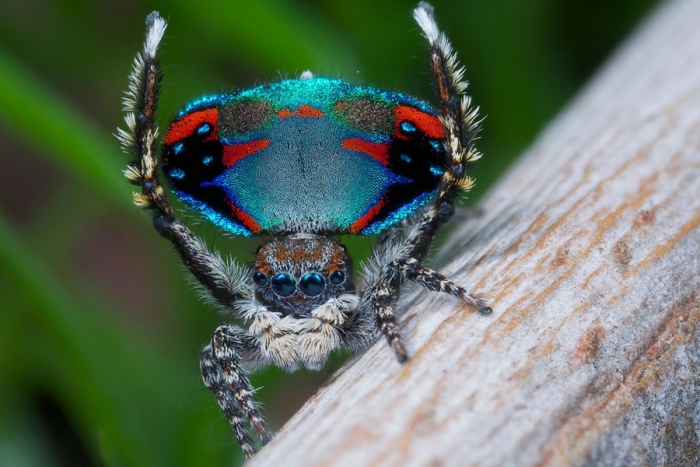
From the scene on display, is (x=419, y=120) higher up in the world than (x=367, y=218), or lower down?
higher up

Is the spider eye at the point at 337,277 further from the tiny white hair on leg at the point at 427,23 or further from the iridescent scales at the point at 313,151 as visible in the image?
the tiny white hair on leg at the point at 427,23

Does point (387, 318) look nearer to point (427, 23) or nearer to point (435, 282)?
point (435, 282)

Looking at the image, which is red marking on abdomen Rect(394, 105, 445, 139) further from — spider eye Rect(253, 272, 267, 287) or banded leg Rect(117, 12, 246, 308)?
banded leg Rect(117, 12, 246, 308)

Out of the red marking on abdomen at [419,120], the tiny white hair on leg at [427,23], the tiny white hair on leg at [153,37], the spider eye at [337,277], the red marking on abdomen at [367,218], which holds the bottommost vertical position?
the spider eye at [337,277]

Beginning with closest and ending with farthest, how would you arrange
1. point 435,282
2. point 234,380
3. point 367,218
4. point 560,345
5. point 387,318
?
point 560,345, point 387,318, point 435,282, point 234,380, point 367,218

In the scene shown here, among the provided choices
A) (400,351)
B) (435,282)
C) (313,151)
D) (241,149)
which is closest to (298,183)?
(313,151)

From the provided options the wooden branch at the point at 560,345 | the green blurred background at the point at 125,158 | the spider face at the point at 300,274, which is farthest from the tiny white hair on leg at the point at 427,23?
the green blurred background at the point at 125,158
